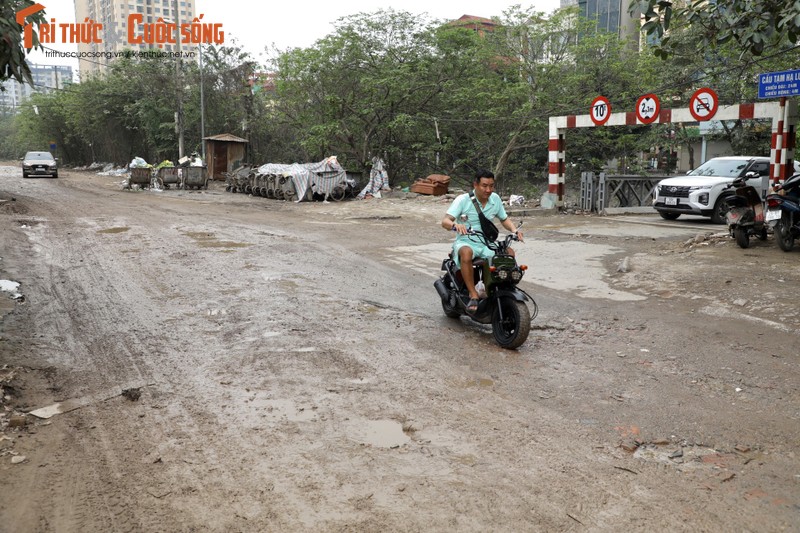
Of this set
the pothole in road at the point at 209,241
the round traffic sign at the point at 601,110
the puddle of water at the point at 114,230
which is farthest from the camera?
the round traffic sign at the point at 601,110

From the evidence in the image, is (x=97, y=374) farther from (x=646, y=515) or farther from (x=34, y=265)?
(x=34, y=265)

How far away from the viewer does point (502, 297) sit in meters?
6.15

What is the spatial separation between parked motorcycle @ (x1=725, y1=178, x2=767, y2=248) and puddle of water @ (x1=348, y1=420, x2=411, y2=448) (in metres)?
8.98

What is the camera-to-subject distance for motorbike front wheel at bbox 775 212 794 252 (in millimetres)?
10344

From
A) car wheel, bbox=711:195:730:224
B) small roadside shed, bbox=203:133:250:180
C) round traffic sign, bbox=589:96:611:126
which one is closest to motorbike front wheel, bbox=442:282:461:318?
car wheel, bbox=711:195:730:224

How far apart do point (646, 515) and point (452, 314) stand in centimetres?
406

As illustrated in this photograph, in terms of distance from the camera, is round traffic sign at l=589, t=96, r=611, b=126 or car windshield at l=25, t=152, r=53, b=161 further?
car windshield at l=25, t=152, r=53, b=161

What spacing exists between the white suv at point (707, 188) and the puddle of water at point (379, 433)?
45.7ft

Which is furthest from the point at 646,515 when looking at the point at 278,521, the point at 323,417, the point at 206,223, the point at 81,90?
the point at 81,90

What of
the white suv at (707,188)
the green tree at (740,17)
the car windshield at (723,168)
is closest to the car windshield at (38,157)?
the white suv at (707,188)

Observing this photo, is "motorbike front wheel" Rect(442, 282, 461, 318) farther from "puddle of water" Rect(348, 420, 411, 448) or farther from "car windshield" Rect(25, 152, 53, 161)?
"car windshield" Rect(25, 152, 53, 161)

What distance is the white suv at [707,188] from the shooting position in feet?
52.6

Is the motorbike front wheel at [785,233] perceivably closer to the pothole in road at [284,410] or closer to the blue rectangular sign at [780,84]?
the blue rectangular sign at [780,84]

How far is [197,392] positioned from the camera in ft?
15.6
